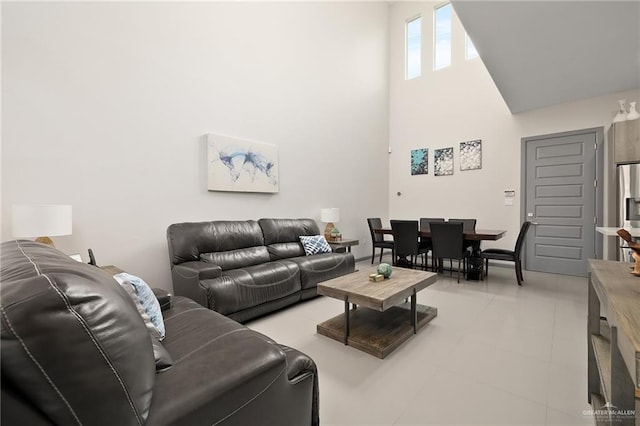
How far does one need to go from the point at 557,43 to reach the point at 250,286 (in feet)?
13.0

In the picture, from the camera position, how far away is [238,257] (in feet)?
11.1

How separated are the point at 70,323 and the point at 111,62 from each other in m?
3.33

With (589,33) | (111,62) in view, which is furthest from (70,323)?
(589,33)

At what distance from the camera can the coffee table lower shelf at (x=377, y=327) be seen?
7.54ft

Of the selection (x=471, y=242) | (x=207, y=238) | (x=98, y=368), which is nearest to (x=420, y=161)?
(x=471, y=242)

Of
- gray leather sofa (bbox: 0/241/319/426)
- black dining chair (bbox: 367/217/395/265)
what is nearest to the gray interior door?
black dining chair (bbox: 367/217/395/265)

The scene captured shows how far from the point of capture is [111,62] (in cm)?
296

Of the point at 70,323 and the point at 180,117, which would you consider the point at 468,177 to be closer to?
the point at 180,117

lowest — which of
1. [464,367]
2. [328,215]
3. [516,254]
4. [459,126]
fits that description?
[464,367]

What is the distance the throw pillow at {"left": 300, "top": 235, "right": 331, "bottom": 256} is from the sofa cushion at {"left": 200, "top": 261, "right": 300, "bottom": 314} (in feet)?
2.48

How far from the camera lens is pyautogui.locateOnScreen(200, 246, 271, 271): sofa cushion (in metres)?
3.18

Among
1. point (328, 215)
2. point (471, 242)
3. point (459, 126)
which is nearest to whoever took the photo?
point (471, 242)

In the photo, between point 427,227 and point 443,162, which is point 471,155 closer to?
point 443,162

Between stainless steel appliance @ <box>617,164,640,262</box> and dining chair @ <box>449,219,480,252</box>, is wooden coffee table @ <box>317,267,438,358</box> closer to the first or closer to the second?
dining chair @ <box>449,219,480,252</box>
